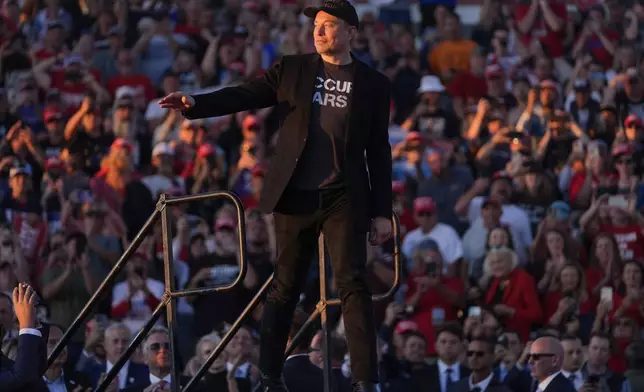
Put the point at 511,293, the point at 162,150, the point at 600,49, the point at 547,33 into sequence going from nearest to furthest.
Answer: the point at 511,293
the point at 162,150
the point at 600,49
the point at 547,33

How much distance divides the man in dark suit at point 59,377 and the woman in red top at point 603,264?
5.58 meters

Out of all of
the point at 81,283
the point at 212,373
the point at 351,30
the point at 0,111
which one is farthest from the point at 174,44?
the point at 351,30

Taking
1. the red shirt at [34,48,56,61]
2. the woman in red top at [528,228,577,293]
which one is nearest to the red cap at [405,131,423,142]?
the woman in red top at [528,228,577,293]

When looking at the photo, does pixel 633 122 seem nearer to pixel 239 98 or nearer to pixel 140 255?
pixel 140 255

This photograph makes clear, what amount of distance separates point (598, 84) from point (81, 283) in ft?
26.3

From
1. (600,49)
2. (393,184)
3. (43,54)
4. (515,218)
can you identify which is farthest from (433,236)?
(600,49)

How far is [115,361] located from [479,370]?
300 cm

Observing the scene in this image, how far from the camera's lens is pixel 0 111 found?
19891mm

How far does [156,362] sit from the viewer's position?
46.7 ft

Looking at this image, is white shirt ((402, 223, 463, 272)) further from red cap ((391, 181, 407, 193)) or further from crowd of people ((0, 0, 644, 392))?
red cap ((391, 181, 407, 193))

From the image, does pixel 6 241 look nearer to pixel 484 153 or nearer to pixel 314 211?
pixel 484 153

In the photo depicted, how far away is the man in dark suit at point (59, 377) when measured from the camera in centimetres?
1331

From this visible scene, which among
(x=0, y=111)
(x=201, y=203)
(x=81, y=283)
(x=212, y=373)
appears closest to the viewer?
(x=212, y=373)

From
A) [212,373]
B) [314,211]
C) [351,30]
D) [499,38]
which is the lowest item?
[212,373]
